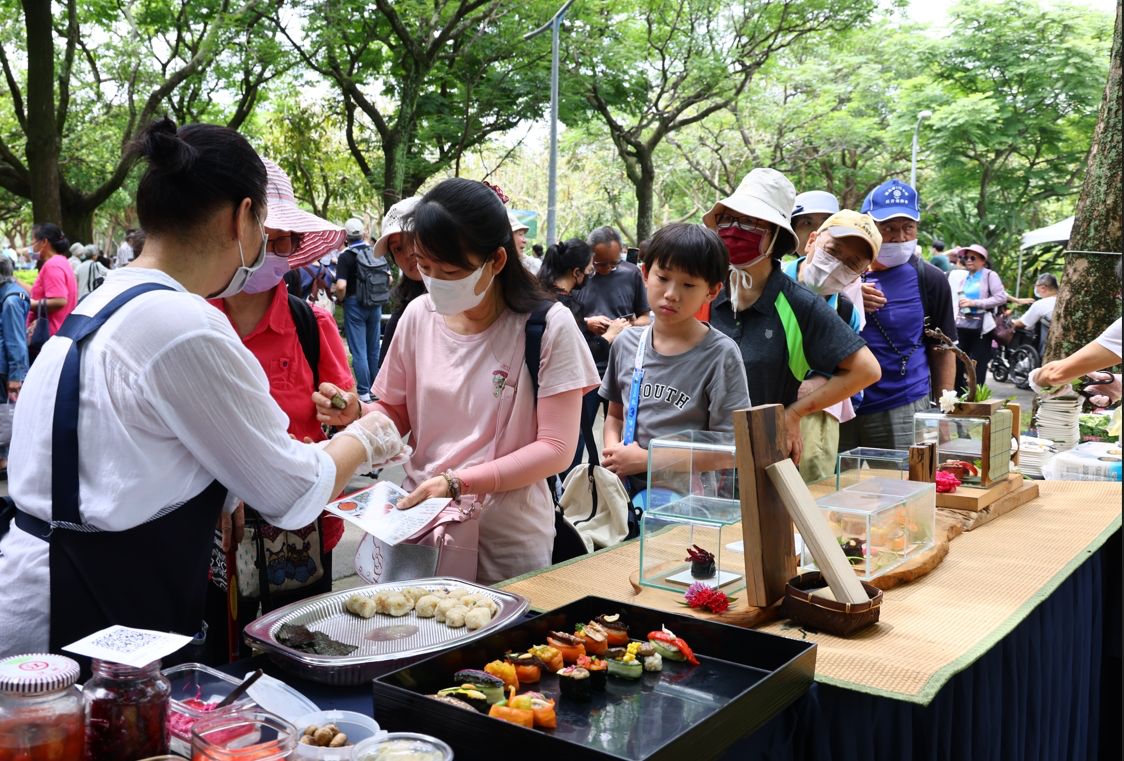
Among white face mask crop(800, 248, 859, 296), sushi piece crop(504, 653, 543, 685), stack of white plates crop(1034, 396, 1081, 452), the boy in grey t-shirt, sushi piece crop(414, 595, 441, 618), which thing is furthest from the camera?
stack of white plates crop(1034, 396, 1081, 452)

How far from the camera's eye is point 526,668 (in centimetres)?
162

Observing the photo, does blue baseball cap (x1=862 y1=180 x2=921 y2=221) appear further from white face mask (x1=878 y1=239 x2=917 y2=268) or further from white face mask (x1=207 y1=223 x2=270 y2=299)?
white face mask (x1=207 y1=223 x2=270 y2=299)

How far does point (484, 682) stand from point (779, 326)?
1969 mm

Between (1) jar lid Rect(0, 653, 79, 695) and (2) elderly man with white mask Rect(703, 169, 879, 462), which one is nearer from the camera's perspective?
(1) jar lid Rect(0, 653, 79, 695)

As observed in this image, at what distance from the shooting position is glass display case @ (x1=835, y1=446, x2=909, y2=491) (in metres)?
2.68


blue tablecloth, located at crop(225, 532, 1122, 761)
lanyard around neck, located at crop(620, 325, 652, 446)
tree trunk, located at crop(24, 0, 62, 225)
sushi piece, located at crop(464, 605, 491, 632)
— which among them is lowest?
blue tablecloth, located at crop(225, 532, 1122, 761)

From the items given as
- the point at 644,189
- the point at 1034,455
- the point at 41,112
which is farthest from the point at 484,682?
the point at 644,189

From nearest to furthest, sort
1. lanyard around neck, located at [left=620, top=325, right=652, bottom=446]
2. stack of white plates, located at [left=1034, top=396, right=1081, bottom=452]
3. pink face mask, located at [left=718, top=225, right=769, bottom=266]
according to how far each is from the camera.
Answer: lanyard around neck, located at [left=620, top=325, right=652, bottom=446] → pink face mask, located at [left=718, top=225, right=769, bottom=266] → stack of white plates, located at [left=1034, top=396, right=1081, bottom=452]

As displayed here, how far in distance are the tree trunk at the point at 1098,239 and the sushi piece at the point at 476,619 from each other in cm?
605

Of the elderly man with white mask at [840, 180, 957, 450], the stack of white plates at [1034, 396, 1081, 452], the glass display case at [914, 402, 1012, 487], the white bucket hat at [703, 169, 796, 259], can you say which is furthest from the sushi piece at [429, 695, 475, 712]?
the stack of white plates at [1034, 396, 1081, 452]

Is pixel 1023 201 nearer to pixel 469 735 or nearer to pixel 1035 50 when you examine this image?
pixel 1035 50

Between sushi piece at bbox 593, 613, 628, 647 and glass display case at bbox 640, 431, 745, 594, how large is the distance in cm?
32

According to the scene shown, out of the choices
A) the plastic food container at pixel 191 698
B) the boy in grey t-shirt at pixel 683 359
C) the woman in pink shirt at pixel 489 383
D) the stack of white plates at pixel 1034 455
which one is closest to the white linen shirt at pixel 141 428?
the plastic food container at pixel 191 698

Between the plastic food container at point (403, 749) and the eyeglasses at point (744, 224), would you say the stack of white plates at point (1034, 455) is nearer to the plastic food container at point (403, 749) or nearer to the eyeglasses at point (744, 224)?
the eyeglasses at point (744, 224)
